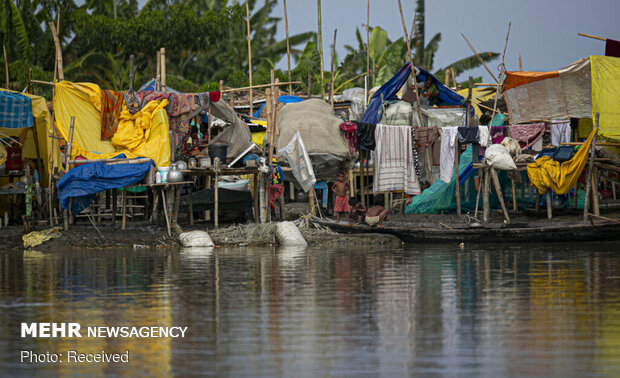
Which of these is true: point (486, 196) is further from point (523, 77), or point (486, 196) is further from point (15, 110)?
point (15, 110)

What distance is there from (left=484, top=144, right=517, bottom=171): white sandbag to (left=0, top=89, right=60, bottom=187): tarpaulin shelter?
9.83 meters

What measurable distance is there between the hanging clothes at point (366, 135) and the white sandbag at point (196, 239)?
4638mm

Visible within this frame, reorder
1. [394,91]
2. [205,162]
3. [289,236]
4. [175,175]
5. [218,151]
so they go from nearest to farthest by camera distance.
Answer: [289,236], [175,175], [205,162], [218,151], [394,91]

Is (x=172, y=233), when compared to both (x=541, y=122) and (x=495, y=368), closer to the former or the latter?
(x=541, y=122)

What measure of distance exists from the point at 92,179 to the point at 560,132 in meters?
11.7

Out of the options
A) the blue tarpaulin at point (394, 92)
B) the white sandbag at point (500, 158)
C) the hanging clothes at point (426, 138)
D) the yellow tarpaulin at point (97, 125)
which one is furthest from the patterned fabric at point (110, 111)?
the white sandbag at point (500, 158)

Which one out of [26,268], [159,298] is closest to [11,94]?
[26,268]

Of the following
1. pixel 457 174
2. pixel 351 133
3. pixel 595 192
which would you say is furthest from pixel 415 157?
pixel 595 192

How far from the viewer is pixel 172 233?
1745 centimetres

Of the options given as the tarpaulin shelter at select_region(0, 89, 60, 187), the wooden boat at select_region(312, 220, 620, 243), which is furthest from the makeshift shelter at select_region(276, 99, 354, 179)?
the tarpaulin shelter at select_region(0, 89, 60, 187)

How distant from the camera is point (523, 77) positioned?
19.1 metres

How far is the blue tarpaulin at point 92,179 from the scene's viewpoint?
674 inches

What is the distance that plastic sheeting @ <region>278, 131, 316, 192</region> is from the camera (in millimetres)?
18250

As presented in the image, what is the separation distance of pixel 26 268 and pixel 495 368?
30.1 ft
